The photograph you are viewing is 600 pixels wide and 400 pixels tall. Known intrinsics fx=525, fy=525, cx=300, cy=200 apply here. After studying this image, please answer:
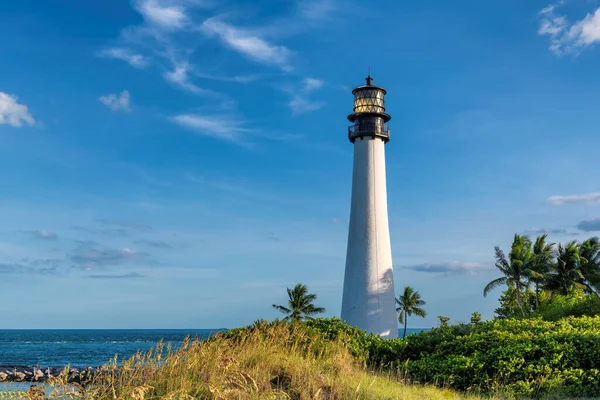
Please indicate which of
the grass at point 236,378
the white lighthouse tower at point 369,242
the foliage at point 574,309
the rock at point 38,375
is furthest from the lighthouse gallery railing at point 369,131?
the rock at point 38,375

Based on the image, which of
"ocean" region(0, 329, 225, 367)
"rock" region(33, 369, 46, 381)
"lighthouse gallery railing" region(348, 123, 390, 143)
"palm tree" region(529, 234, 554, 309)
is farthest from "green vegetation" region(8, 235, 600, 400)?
"palm tree" region(529, 234, 554, 309)

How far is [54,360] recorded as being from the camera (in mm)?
53625

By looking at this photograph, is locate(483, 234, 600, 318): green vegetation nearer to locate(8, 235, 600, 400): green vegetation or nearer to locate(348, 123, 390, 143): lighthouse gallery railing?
locate(348, 123, 390, 143): lighthouse gallery railing

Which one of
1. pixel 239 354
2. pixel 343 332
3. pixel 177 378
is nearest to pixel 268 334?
pixel 239 354

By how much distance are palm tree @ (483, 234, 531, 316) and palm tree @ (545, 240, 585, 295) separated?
196 cm

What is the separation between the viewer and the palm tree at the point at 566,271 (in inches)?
1537

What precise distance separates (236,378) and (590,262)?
40.5 metres

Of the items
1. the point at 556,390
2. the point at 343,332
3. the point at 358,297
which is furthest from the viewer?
the point at 358,297

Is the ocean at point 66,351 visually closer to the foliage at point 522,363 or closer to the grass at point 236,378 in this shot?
the grass at point 236,378

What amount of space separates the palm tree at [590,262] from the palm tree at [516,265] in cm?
410

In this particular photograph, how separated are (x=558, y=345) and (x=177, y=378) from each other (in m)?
8.69

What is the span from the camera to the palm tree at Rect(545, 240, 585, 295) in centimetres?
3903

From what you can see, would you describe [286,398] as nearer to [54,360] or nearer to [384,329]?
[384,329]

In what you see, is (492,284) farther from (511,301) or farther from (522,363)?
(522,363)
